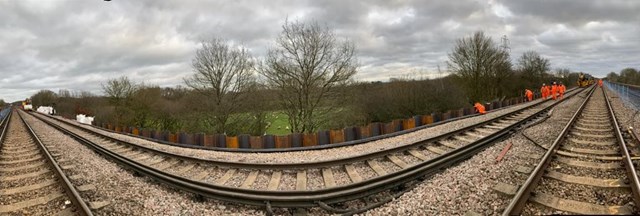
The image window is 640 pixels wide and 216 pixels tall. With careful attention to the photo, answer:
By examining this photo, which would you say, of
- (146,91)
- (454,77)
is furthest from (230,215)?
(454,77)

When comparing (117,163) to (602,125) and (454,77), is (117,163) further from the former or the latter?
(454,77)

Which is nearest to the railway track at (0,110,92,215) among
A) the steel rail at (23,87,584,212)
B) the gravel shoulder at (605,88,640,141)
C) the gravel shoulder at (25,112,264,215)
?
the gravel shoulder at (25,112,264,215)

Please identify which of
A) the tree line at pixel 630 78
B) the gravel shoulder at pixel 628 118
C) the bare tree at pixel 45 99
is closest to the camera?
the gravel shoulder at pixel 628 118

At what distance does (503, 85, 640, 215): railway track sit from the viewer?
4324 millimetres

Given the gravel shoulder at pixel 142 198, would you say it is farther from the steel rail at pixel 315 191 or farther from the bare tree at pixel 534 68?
the bare tree at pixel 534 68

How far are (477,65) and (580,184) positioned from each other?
40.3 metres

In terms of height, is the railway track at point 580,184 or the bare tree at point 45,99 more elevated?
the bare tree at point 45,99

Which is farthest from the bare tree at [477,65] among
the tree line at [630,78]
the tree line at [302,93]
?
the tree line at [630,78]

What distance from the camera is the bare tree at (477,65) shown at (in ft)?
137

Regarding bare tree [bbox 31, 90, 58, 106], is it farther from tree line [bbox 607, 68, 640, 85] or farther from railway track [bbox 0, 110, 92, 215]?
tree line [bbox 607, 68, 640, 85]

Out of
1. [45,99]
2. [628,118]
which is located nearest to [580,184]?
[628,118]

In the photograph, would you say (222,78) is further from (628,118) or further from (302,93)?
(628,118)

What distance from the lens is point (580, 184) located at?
5.08 metres

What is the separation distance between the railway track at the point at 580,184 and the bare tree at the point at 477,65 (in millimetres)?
36833
